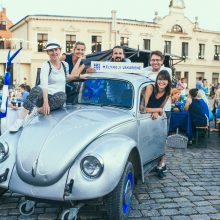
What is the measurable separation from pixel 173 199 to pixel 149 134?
0.98 metres

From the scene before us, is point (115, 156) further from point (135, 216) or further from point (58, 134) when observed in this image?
point (135, 216)

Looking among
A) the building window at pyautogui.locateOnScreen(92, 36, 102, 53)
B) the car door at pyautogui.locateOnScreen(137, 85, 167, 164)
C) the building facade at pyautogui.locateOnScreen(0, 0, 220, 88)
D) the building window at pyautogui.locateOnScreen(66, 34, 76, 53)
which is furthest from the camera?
the building window at pyautogui.locateOnScreen(92, 36, 102, 53)

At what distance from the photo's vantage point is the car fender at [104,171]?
3.20 meters

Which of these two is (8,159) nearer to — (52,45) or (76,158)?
(76,158)

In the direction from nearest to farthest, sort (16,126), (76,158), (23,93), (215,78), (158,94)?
1. (76,158)
2. (16,126)
3. (158,94)
4. (23,93)
5. (215,78)

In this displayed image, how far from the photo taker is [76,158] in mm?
3389

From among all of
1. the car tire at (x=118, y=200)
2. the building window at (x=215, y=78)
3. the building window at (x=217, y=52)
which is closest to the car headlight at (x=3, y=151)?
the car tire at (x=118, y=200)

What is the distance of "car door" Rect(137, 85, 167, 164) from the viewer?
455cm

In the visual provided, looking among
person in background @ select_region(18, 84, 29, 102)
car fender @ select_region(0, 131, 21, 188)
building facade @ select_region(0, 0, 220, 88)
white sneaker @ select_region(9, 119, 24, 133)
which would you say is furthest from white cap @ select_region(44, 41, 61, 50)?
building facade @ select_region(0, 0, 220, 88)

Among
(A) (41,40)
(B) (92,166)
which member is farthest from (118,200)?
(A) (41,40)

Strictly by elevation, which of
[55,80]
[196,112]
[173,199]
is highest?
[55,80]

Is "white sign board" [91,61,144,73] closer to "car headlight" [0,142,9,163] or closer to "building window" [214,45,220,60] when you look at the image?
"car headlight" [0,142,9,163]

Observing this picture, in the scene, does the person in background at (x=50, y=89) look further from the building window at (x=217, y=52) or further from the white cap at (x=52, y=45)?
the building window at (x=217, y=52)

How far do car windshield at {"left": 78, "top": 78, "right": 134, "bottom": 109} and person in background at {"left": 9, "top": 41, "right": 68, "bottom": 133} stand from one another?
413 millimetres
